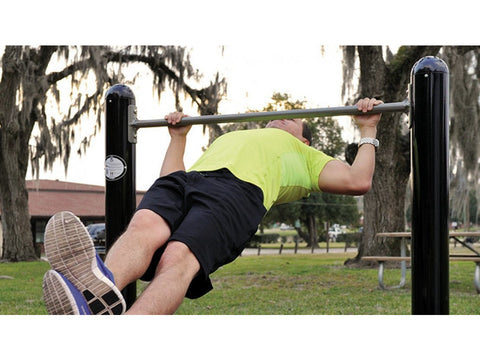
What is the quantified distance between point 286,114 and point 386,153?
6222 mm

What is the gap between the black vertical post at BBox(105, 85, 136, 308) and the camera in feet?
6.30

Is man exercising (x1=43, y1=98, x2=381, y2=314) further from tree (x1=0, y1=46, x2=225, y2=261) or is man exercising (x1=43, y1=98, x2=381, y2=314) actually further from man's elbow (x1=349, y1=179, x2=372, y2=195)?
tree (x1=0, y1=46, x2=225, y2=261)

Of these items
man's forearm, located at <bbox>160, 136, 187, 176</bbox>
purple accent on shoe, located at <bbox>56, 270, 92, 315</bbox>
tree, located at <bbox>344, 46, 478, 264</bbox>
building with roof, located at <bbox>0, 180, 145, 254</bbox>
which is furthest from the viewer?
building with roof, located at <bbox>0, 180, 145, 254</bbox>

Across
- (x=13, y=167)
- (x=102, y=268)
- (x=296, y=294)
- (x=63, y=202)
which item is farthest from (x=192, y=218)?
(x=63, y=202)

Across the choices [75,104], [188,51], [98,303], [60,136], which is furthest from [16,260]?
[98,303]

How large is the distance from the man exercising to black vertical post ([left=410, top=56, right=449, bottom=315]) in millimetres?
187

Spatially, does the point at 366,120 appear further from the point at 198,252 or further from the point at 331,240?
the point at 331,240

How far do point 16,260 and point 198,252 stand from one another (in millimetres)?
9469

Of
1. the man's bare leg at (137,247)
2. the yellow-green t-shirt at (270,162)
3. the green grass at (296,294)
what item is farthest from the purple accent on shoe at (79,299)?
the green grass at (296,294)

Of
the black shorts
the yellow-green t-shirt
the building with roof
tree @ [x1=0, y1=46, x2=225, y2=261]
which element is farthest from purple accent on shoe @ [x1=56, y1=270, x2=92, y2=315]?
the building with roof

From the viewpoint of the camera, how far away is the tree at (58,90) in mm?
8648

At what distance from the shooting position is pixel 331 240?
2658 centimetres

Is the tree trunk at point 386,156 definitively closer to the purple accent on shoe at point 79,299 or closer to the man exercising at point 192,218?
the man exercising at point 192,218

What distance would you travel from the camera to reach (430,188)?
1505 millimetres
